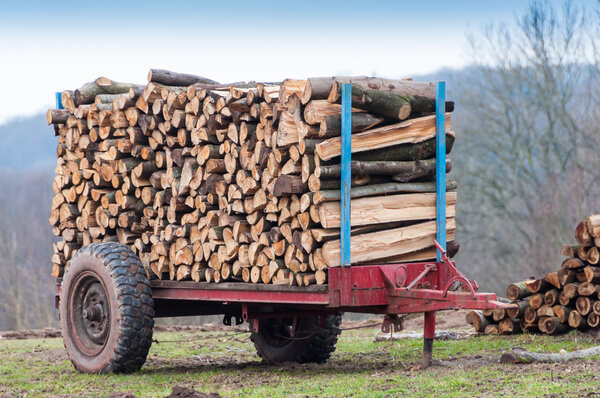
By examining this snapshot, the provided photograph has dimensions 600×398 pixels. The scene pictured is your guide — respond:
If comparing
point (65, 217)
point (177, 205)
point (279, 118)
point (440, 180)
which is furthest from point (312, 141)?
point (65, 217)

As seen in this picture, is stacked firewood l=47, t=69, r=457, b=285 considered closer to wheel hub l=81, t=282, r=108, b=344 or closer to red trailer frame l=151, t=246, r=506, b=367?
red trailer frame l=151, t=246, r=506, b=367

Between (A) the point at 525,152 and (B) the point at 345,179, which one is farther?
(A) the point at 525,152

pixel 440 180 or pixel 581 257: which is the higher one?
pixel 440 180

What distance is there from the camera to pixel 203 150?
25.5 ft

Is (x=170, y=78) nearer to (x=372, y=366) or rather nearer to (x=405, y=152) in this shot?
(x=405, y=152)

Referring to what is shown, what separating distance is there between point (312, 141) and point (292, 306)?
5.85ft

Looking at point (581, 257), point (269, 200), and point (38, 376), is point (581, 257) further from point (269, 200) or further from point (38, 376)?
point (38, 376)

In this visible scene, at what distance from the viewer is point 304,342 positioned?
8953 mm

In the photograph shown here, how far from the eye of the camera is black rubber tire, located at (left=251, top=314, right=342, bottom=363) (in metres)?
8.83

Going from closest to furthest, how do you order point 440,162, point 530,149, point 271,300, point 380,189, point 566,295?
point 380,189
point 271,300
point 440,162
point 566,295
point 530,149

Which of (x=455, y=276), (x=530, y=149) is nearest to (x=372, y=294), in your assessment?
(x=455, y=276)

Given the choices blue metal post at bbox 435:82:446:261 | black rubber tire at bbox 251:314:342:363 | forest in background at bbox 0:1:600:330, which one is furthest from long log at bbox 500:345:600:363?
forest in background at bbox 0:1:600:330

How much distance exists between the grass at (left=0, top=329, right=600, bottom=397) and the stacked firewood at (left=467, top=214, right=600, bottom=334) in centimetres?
20

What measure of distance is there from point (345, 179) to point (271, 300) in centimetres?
130
